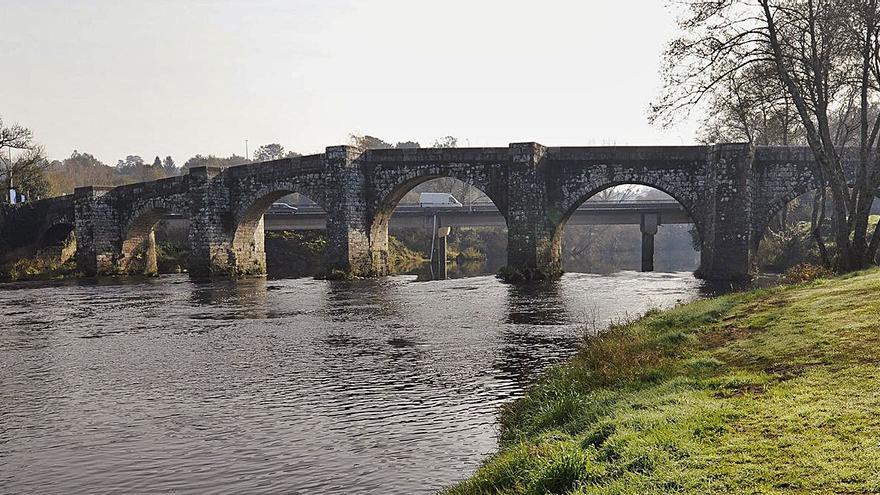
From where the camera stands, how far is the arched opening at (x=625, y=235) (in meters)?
53.0

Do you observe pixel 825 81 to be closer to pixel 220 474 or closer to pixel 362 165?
pixel 220 474

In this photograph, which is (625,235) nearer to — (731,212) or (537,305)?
(731,212)

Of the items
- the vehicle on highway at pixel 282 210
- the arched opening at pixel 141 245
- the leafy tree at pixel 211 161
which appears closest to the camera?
the arched opening at pixel 141 245

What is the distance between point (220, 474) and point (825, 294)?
13.7 m

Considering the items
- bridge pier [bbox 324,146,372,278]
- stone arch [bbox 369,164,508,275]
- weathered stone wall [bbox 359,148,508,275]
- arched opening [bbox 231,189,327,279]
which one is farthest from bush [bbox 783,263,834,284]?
arched opening [bbox 231,189,327,279]

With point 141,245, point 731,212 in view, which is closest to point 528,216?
point 731,212

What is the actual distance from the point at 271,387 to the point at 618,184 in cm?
2882

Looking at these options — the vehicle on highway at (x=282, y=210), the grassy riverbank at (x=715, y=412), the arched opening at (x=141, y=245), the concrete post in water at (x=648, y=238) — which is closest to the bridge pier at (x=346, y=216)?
the arched opening at (x=141, y=245)

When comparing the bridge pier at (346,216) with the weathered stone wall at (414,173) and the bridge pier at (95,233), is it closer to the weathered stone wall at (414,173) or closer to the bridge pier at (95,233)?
the weathered stone wall at (414,173)

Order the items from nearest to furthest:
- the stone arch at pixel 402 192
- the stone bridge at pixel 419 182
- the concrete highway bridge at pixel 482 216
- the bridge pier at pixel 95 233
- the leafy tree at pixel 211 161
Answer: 1. the stone bridge at pixel 419 182
2. the stone arch at pixel 402 192
3. the bridge pier at pixel 95 233
4. the concrete highway bridge at pixel 482 216
5. the leafy tree at pixel 211 161

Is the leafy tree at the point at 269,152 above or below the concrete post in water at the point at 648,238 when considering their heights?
above

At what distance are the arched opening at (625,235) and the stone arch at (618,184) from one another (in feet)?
0.45

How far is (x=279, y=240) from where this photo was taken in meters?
63.9

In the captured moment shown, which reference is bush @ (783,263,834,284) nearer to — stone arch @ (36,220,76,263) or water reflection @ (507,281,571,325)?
water reflection @ (507,281,571,325)
